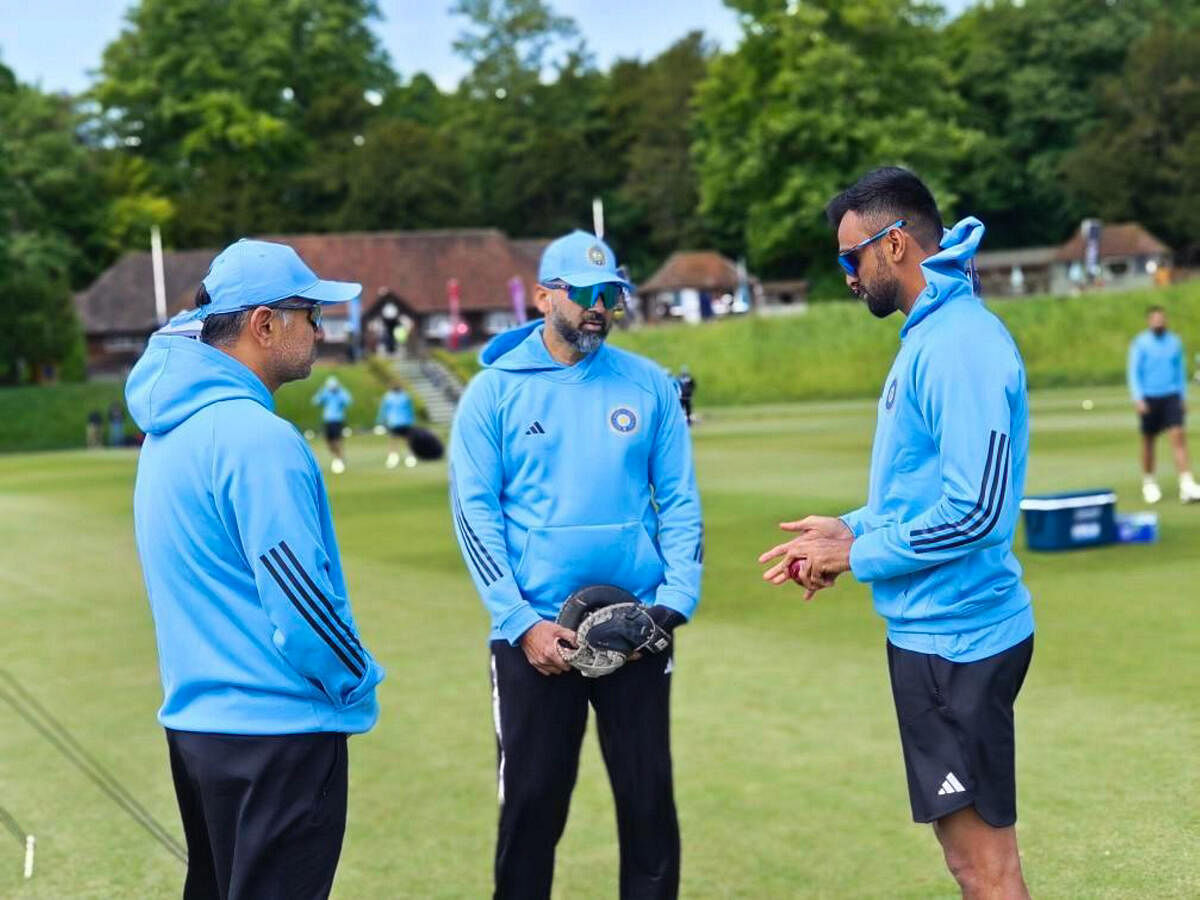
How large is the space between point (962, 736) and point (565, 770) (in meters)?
1.55

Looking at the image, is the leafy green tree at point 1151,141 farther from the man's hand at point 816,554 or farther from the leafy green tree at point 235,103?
the man's hand at point 816,554

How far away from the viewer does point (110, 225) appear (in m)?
88.6

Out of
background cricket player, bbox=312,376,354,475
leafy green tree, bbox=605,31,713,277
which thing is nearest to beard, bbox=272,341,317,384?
background cricket player, bbox=312,376,354,475

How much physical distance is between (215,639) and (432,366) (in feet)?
205

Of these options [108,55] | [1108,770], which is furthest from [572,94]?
[1108,770]

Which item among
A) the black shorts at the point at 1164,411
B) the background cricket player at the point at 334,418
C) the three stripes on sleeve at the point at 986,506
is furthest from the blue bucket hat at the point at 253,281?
the background cricket player at the point at 334,418

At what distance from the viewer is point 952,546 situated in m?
4.04

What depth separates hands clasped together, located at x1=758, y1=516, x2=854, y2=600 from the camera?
4.39 m

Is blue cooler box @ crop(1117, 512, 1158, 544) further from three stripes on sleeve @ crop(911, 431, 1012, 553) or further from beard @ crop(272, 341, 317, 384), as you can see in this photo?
beard @ crop(272, 341, 317, 384)

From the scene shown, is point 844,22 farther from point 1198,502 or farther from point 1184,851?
point 1184,851

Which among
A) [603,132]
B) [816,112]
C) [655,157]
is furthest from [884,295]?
[603,132]

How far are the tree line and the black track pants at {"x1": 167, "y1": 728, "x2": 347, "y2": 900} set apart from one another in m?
60.2

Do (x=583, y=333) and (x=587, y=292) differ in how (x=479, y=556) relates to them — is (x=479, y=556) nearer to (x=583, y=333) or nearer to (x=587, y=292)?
(x=583, y=333)

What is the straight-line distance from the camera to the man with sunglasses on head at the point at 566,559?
17.0ft
